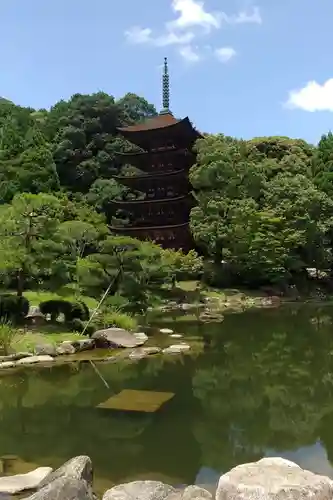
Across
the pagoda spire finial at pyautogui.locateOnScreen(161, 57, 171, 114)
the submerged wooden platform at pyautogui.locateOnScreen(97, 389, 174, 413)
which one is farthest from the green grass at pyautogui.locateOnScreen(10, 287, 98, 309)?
Answer: the pagoda spire finial at pyautogui.locateOnScreen(161, 57, 171, 114)

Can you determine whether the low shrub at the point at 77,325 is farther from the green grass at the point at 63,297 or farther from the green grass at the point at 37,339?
the green grass at the point at 63,297

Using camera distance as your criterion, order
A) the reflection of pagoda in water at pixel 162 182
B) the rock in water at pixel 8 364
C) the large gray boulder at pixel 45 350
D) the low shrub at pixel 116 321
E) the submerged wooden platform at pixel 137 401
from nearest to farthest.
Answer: the submerged wooden platform at pixel 137 401 < the rock in water at pixel 8 364 < the large gray boulder at pixel 45 350 < the low shrub at pixel 116 321 < the reflection of pagoda in water at pixel 162 182

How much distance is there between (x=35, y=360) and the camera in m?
13.3

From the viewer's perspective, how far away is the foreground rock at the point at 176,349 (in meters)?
15.0

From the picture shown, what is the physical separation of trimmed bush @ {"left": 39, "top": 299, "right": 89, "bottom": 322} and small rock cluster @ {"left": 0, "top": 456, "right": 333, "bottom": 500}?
33.2 feet

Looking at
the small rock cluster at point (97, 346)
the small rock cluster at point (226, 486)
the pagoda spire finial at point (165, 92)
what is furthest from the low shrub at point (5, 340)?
the pagoda spire finial at point (165, 92)

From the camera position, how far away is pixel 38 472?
675cm

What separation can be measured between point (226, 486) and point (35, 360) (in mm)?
9201

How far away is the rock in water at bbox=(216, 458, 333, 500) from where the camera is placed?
4652mm

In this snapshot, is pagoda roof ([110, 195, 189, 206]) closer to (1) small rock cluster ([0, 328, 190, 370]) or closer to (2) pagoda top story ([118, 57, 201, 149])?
(2) pagoda top story ([118, 57, 201, 149])

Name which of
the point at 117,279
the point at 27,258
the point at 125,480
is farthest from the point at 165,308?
the point at 125,480

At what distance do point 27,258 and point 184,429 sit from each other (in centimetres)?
891

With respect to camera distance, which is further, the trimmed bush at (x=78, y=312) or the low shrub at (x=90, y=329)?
the trimmed bush at (x=78, y=312)

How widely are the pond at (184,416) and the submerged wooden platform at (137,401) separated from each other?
0.62ft
